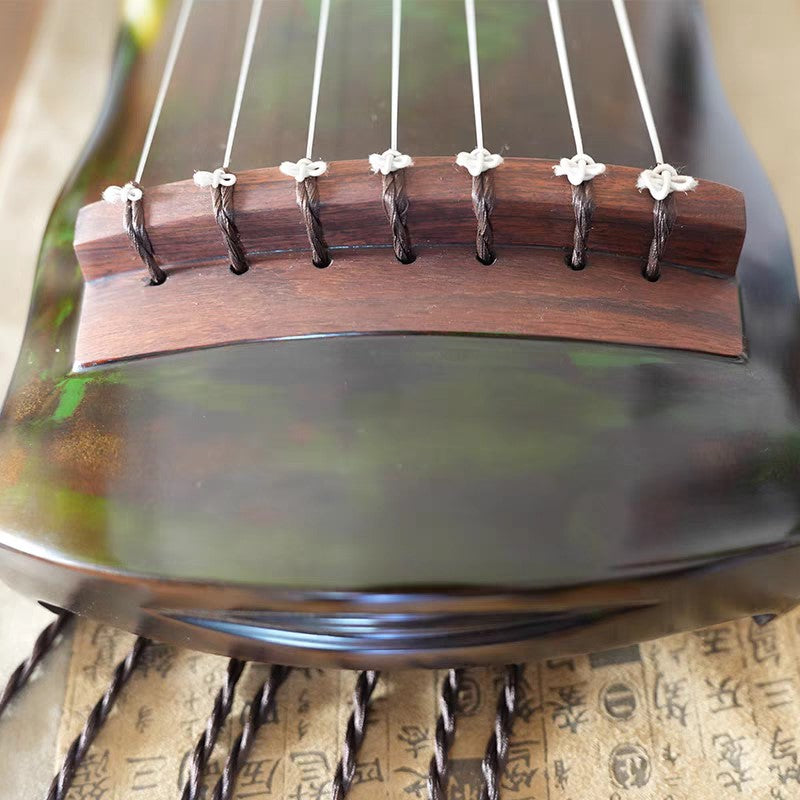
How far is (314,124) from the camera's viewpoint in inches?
33.2

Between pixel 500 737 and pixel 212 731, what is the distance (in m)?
0.22

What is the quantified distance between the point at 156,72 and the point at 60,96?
0.36 m

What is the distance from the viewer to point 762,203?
0.80m

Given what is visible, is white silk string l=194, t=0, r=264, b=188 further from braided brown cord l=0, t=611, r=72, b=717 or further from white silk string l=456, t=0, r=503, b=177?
braided brown cord l=0, t=611, r=72, b=717

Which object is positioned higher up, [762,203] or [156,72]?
[156,72]

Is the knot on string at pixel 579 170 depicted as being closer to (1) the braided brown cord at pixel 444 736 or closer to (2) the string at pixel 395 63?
(2) the string at pixel 395 63

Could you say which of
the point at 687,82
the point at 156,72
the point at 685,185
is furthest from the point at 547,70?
the point at 156,72

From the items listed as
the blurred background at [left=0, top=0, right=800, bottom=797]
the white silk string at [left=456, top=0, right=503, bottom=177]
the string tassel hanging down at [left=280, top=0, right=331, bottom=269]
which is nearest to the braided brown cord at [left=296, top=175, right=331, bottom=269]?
the string tassel hanging down at [left=280, top=0, right=331, bottom=269]

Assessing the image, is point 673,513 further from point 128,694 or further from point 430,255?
point 128,694

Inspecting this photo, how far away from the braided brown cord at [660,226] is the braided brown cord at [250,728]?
0.43 metres

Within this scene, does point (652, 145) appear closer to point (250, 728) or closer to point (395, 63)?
point (395, 63)

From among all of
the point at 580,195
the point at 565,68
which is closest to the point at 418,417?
the point at 580,195

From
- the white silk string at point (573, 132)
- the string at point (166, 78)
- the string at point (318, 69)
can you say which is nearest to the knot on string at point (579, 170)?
the white silk string at point (573, 132)

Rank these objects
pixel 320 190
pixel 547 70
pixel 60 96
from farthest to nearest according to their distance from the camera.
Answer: pixel 60 96, pixel 547 70, pixel 320 190
